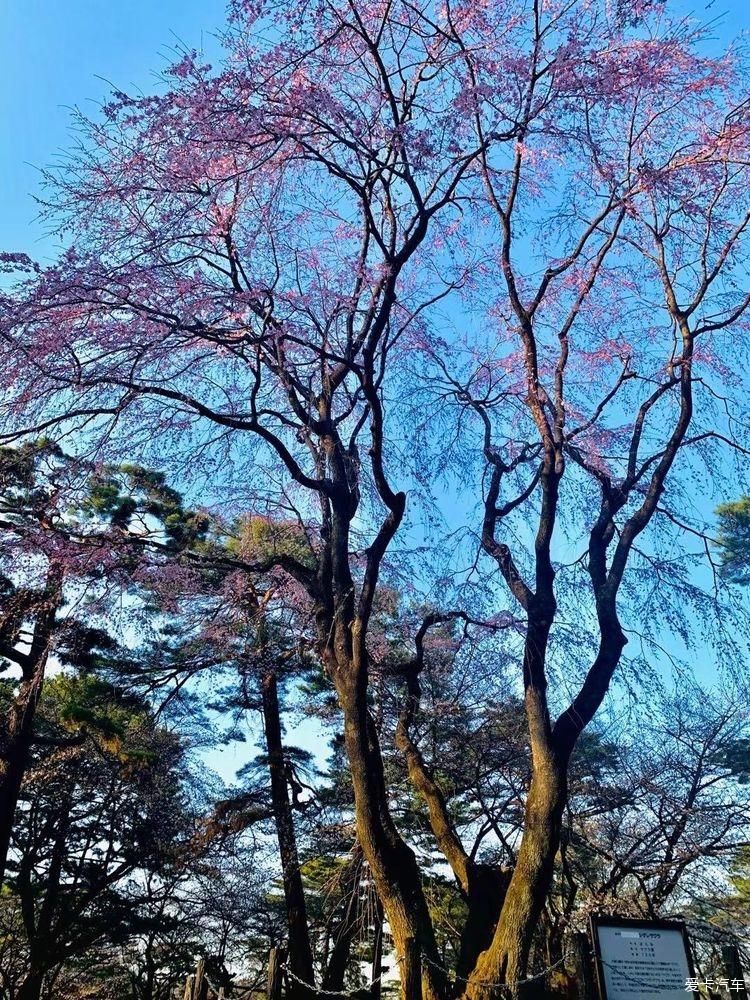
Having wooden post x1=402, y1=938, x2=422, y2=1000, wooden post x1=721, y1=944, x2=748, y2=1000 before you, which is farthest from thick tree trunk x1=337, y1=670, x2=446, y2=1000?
wooden post x1=721, y1=944, x2=748, y2=1000

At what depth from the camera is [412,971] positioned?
4.84m

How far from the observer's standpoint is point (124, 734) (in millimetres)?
11977

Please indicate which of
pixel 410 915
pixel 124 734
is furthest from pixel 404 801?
pixel 410 915

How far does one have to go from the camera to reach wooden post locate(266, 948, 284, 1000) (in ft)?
18.0

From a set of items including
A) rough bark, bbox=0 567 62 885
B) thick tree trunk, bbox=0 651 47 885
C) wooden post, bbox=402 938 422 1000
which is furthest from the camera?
thick tree trunk, bbox=0 651 47 885

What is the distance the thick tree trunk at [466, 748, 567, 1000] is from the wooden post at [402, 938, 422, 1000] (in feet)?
1.07

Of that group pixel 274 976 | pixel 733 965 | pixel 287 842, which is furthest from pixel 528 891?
pixel 287 842

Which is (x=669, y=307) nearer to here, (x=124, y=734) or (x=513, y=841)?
(x=513, y=841)

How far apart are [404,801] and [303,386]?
7.98 meters

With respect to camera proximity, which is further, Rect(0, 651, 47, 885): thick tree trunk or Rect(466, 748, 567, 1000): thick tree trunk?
Rect(0, 651, 47, 885): thick tree trunk

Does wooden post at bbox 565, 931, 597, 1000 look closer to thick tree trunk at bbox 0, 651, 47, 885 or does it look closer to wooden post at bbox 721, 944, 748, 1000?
wooden post at bbox 721, 944, 748, 1000

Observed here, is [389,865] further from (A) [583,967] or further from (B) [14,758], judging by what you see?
(B) [14,758]

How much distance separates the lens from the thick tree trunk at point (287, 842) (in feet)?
36.4

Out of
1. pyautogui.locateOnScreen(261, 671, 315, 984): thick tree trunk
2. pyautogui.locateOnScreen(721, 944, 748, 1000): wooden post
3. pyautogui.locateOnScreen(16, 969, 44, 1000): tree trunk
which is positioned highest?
pyautogui.locateOnScreen(261, 671, 315, 984): thick tree trunk
